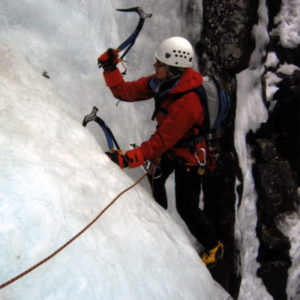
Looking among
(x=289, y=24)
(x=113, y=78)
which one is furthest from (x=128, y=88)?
(x=289, y=24)

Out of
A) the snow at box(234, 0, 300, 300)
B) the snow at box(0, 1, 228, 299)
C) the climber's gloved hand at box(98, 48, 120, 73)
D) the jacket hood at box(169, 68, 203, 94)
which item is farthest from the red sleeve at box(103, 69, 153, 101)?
the snow at box(234, 0, 300, 300)

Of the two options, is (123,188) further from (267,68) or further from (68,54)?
(267,68)

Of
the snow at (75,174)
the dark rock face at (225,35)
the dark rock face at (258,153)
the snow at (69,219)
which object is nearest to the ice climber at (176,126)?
the snow at (75,174)

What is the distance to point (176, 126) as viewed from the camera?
7.19ft

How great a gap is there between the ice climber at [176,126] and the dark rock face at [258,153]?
1135 millimetres

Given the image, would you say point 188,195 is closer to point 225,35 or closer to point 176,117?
point 176,117

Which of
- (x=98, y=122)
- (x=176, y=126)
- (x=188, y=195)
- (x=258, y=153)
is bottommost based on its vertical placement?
(x=258, y=153)

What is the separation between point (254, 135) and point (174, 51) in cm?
317

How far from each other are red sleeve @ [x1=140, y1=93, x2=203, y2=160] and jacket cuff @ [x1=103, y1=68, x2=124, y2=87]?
2.19 ft

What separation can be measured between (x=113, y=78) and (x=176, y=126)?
797mm

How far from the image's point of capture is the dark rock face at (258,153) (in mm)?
3959

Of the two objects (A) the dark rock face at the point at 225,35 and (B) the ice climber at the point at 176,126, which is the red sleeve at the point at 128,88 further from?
(A) the dark rock face at the point at 225,35

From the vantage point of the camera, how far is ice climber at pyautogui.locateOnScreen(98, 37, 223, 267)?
221cm

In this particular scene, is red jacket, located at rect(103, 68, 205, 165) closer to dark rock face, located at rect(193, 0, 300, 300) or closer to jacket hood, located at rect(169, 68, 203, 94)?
jacket hood, located at rect(169, 68, 203, 94)
